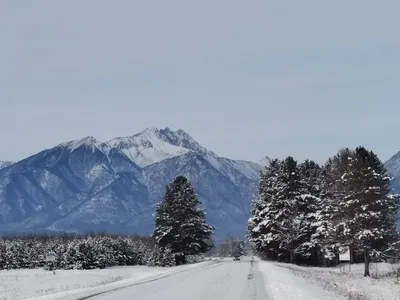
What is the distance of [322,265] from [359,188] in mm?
27643

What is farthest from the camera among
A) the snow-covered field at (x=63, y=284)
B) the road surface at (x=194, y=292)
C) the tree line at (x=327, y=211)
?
the tree line at (x=327, y=211)

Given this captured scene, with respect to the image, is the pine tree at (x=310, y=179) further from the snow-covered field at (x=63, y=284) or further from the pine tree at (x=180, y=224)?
the snow-covered field at (x=63, y=284)

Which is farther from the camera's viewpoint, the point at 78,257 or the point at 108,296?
the point at 78,257

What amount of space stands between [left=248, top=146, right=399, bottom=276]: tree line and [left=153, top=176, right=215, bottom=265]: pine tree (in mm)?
8175

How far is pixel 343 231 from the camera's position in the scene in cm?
5194

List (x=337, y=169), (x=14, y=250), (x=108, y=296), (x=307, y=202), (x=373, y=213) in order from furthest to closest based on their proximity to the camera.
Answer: (x=14, y=250), (x=307, y=202), (x=337, y=169), (x=373, y=213), (x=108, y=296)

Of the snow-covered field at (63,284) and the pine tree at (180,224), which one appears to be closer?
the snow-covered field at (63,284)

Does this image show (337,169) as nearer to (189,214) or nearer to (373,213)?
(373,213)

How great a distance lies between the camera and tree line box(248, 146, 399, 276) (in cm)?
5056

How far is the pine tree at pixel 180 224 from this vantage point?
75750 mm

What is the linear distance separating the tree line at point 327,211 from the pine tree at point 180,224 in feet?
26.8

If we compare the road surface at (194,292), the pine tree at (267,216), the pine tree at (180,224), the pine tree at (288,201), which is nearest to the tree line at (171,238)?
the pine tree at (180,224)

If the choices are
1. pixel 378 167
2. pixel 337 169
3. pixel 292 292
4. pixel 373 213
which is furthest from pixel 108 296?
pixel 378 167

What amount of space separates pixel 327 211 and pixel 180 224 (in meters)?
22.2
